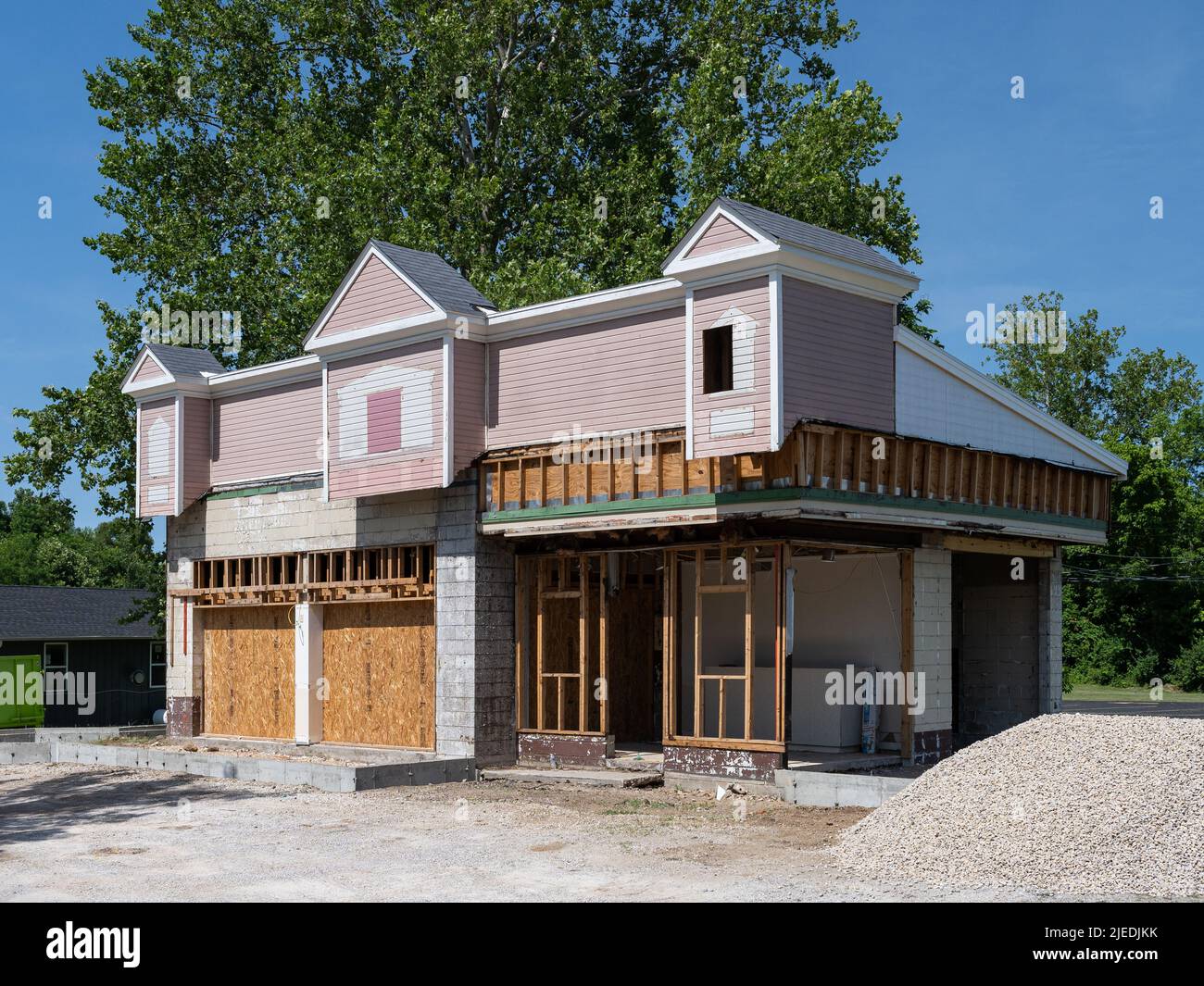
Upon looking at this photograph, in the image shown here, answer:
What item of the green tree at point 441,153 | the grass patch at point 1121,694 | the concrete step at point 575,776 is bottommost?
the grass patch at point 1121,694

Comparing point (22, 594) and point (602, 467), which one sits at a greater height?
point (602, 467)

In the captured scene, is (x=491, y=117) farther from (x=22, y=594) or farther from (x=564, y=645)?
(x=564, y=645)

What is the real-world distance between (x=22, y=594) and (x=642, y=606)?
29.6 m

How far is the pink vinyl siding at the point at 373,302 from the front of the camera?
24.6 m

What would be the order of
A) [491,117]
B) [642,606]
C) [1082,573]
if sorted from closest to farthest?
[642,606], [491,117], [1082,573]

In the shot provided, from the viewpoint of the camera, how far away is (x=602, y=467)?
2230 centimetres

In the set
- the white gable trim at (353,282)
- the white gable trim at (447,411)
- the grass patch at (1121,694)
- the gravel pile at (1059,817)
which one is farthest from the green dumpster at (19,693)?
the grass patch at (1121,694)

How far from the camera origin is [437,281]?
82.7 feet

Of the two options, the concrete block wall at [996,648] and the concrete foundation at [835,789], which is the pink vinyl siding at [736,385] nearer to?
the concrete foundation at [835,789]

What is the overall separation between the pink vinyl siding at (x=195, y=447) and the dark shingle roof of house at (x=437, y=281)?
24.8ft

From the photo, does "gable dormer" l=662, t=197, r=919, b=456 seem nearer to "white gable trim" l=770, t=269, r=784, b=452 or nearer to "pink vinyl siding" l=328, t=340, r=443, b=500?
"white gable trim" l=770, t=269, r=784, b=452

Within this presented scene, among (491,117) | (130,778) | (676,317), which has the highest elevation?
(491,117)
